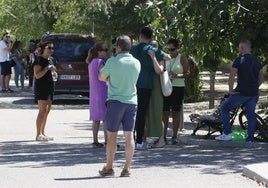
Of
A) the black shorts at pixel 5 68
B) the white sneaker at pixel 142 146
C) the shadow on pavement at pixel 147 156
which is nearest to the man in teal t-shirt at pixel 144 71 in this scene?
the white sneaker at pixel 142 146

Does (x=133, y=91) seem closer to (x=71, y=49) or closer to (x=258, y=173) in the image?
(x=258, y=173)

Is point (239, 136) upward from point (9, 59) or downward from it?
downward

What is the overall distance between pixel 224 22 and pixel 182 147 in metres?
2.68

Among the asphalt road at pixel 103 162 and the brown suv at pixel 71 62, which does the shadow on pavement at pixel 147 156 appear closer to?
the asphalt road at pixel 103 162

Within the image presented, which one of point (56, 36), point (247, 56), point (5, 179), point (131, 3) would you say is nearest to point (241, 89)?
point (247, 56)

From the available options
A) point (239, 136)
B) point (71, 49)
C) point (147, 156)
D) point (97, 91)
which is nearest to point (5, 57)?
point (71, 49)

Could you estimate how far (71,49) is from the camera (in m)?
24.6

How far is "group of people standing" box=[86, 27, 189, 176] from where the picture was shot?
10195 mm

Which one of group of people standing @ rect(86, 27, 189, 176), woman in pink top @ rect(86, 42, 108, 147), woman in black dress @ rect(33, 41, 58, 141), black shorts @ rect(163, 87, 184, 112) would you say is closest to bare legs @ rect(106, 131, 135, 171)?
group of people standing @ rect(86, 27, 189, 176)

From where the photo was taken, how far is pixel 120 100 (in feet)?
33.4

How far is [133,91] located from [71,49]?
1445cm

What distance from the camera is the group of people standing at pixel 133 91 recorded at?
1020 centimetres

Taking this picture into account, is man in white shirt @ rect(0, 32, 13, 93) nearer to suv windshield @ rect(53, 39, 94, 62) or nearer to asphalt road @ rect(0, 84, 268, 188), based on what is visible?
suv windshield @ rect(53, 39, 94, 62)

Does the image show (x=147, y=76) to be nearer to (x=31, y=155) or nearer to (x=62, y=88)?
(x=31, y=155)
